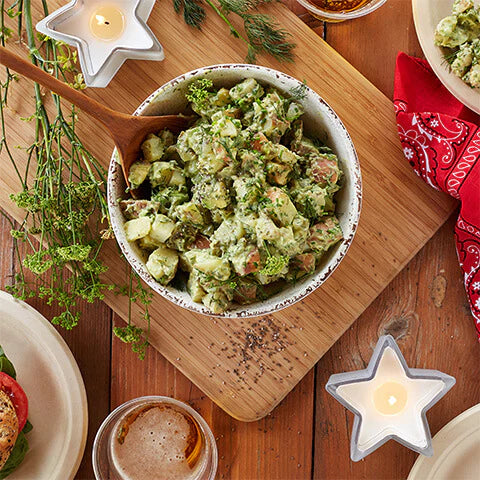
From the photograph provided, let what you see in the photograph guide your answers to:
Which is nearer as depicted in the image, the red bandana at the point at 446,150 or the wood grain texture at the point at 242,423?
the red bandana at the point at 446,150

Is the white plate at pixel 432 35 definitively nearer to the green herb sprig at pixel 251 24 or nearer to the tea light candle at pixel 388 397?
the green herb sprig at pixel 251 24

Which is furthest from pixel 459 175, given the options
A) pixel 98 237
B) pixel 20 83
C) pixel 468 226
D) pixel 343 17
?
pixel 20 83

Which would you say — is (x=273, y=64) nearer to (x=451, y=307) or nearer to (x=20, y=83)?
(x=20, y=83)

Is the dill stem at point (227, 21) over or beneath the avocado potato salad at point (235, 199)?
over

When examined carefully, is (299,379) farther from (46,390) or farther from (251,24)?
(251,24)

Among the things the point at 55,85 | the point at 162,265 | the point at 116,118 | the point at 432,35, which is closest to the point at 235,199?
the point at 162,265

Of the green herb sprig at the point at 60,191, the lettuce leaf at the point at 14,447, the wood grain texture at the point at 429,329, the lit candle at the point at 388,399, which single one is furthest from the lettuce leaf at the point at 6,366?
the lit candle at the point at 388,399

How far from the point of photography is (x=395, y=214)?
76.4 inches

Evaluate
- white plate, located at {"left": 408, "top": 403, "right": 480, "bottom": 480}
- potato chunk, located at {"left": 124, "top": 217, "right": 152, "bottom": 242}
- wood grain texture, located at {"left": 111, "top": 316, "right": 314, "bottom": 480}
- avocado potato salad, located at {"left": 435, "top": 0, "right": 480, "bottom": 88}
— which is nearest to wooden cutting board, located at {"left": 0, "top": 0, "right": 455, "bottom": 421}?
wood grain texture, located at {"left": 111, "top": 316, "right": 314, "bottom": 480}

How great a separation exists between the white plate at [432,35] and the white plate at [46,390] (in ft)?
4.67

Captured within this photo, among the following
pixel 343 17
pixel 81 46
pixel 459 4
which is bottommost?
pixel 81 46

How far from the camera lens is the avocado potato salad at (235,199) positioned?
1492mm

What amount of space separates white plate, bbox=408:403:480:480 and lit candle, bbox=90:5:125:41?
156 centimetres

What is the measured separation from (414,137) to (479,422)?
897mm
